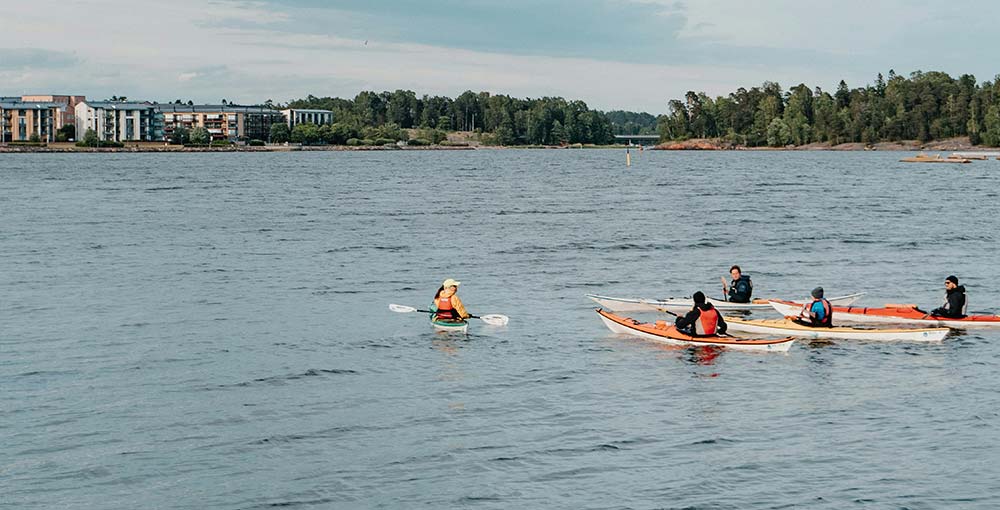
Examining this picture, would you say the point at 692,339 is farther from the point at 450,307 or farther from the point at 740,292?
the point at 450,307

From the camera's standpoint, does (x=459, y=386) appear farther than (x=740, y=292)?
No

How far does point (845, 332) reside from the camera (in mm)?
36375

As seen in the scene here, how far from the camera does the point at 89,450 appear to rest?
2408 cm

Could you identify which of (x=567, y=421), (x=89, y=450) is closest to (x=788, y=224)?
(x=567, y=421)

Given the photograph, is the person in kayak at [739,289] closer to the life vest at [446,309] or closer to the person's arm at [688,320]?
the person's arm at [688,320]

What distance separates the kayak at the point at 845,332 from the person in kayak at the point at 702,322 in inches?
93.5

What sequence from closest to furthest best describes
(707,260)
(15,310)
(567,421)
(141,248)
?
(567,421) → (15,310) → (707,260) → (141,248)

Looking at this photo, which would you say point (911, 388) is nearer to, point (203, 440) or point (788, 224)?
point (203, 440)

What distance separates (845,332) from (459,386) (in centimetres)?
1383

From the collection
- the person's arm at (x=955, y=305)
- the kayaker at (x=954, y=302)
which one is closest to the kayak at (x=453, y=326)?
the kayaker at (x=954, y=302)

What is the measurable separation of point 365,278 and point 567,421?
2729 centimetres

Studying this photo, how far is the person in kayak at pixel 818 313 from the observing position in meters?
36.7

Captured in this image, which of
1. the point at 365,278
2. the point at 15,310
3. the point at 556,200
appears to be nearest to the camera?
the point at 15,310

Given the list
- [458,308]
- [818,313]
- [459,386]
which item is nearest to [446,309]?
[458,308]
